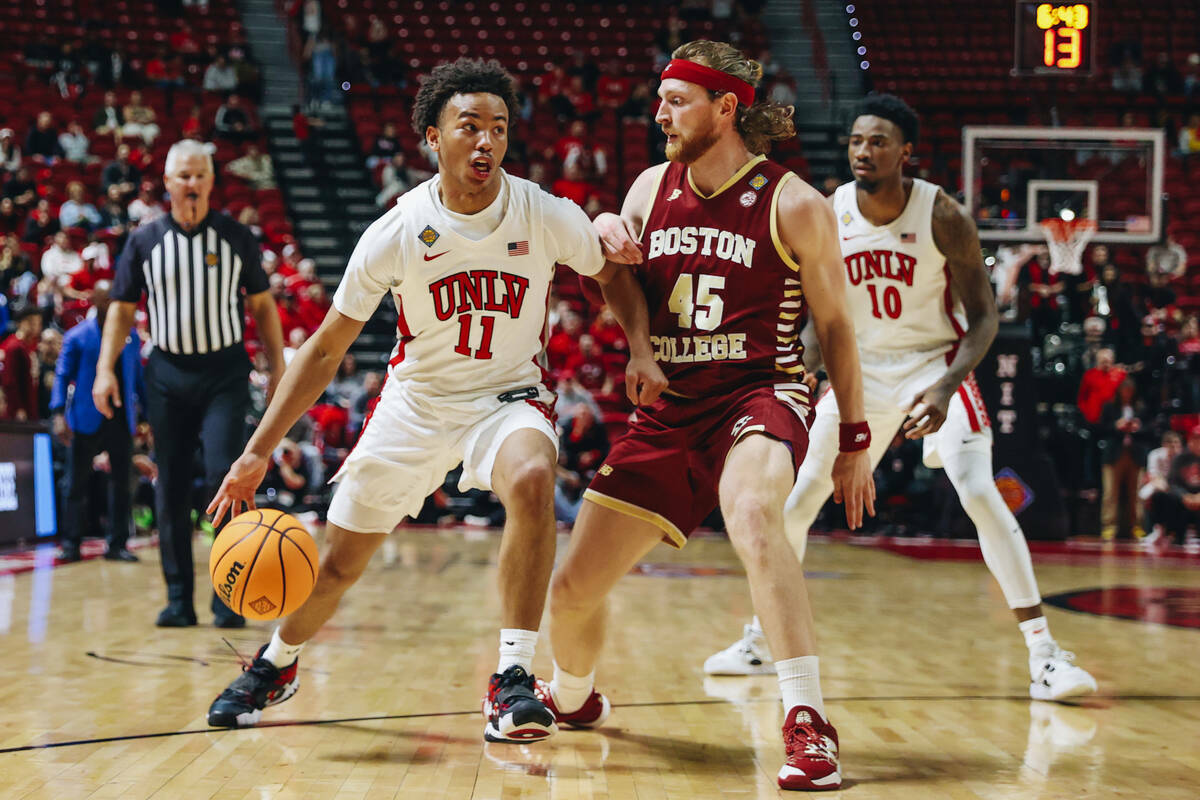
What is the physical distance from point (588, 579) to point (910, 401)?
1820 mm

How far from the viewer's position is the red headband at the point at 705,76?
151 inches

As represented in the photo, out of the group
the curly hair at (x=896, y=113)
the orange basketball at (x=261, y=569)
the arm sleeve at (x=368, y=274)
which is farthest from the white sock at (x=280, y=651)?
the curly hair at (x=896, y=113)

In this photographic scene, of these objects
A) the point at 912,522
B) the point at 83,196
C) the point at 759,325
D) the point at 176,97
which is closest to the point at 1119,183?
the point at 912,522

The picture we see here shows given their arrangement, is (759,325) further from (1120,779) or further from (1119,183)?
(1119,183)

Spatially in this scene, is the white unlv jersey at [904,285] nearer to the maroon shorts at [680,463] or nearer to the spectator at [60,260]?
the maroon shorts at [680,463]

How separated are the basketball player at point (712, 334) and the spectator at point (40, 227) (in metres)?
14.0

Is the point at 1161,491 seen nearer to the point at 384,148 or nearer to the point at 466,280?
the point at 466,280

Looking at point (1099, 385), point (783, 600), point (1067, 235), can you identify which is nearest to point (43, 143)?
point (1067, 235)

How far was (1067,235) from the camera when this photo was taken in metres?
11.9

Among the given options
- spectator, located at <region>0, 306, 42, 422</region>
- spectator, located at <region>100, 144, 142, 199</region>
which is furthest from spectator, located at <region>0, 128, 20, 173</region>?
spectator, located at <region>0, 306, 42, 422</region>

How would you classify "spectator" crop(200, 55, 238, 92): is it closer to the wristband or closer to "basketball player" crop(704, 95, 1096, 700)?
"basketball player" crop(704, 95, 1096, 700)

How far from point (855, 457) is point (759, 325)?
50 centimetres

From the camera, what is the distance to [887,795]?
3.28m

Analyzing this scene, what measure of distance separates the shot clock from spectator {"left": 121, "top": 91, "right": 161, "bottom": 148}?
12.2 meters
